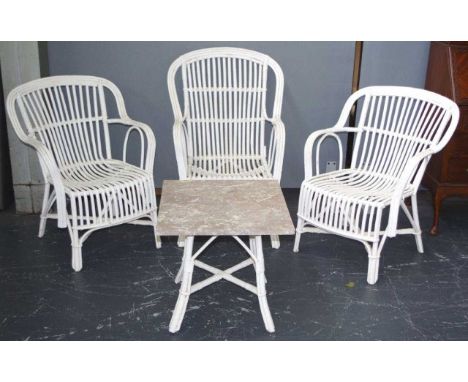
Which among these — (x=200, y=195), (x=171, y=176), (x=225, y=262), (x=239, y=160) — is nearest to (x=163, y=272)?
(x=225, y=262)

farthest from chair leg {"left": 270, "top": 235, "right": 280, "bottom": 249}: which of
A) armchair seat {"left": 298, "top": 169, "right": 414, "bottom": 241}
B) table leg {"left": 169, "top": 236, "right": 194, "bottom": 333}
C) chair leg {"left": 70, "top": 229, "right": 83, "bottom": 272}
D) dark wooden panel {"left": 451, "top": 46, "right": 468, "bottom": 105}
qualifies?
dark wooden panel {"left": 451, "top": 46, "right": 468, "bottom": 105}

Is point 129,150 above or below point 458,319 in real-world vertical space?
above

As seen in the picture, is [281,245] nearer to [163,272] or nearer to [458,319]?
[163,272]

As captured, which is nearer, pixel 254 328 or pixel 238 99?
pixel 254 328

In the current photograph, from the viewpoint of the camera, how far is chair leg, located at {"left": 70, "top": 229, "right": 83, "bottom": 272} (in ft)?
10.4

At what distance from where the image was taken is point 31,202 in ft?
12.9

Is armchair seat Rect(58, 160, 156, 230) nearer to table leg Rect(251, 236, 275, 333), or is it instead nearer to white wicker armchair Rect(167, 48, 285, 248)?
white wicker armchair Rect(167, 48, 285, 248)

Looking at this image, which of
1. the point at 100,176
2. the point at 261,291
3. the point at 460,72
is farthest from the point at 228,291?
the point at 460,72

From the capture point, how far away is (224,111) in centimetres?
377

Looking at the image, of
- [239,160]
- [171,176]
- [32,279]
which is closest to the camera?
[32,279]

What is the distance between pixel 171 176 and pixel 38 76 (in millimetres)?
1133

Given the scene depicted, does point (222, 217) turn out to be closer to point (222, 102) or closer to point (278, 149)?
point (278, 149)

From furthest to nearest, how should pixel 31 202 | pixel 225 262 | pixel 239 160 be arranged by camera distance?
pixel 31 202 < pixel 239 160 < pixel 225 262

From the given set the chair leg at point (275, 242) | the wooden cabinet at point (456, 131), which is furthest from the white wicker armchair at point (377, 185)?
the wooden cabinet at point (456, 131)
